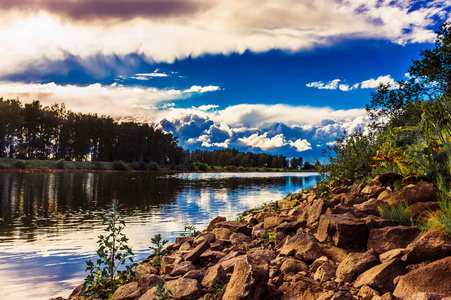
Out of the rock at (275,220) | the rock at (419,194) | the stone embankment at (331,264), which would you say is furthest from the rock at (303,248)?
the rock at (419,194)

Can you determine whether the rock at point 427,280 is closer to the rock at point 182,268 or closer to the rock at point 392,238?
the rock at point 392,238

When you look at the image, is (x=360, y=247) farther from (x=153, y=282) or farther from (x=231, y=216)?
(x=231, y=216)

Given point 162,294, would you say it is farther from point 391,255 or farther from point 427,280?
point 427,280

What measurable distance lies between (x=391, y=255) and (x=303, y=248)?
3.68ft

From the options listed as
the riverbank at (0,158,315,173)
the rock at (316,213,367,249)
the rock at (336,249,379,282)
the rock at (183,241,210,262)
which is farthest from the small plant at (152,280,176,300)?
the riverbank at (0,158,315,173)

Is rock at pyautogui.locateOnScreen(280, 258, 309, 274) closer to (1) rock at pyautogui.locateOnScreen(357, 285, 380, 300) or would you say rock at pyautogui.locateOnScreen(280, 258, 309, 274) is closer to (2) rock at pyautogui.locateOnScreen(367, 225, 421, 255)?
(1) rock at pyautogui.locateOnScreen(357, 285, 380, 300)

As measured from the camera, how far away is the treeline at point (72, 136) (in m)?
66.4

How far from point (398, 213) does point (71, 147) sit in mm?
91635

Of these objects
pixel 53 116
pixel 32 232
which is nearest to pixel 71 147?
pixel 53 116

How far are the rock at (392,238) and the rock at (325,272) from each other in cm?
63

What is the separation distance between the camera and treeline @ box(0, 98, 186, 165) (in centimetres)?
6639

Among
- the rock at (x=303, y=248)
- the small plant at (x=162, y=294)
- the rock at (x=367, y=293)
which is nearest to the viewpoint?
the rock at (x=367, y=293)

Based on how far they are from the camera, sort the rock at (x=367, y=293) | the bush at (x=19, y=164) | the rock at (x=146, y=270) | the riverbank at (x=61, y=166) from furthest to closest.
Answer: the bush at (x=19, y=164), the riverbank at (x=61, y=166), the rock at (x=146, y=270), the rock at (x=367, y=293)

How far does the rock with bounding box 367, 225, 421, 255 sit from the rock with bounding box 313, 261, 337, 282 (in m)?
0.63
